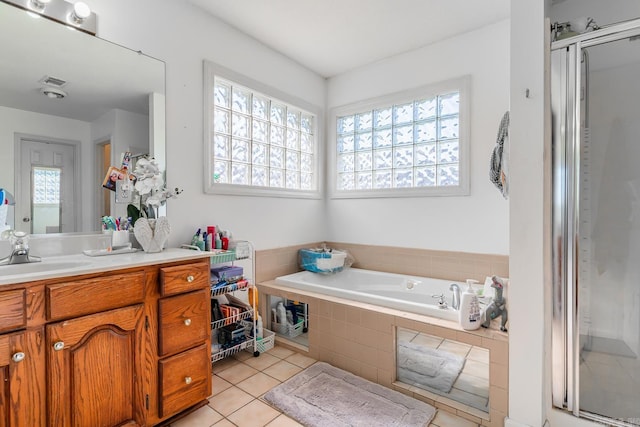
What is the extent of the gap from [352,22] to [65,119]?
6.88 ft

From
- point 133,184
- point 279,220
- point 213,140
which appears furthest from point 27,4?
point 279,220

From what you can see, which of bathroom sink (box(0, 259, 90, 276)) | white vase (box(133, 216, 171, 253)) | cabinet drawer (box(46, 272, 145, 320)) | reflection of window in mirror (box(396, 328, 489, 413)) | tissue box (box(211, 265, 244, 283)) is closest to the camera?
cabinet drawer (box(46, 272, 145, 320))

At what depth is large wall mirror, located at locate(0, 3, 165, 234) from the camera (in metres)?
1.58

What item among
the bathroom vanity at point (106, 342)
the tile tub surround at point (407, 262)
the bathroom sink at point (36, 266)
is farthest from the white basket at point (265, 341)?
the bathroom sink at point (36, 266)

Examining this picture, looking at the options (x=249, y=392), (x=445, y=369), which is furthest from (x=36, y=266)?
(x=445, y=369)

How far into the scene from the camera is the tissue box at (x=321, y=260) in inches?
115

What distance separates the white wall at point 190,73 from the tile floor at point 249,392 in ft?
3.16

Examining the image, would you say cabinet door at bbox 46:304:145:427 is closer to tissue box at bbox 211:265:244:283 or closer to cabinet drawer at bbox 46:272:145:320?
cabinet drawer at bbox 46:272:145:320

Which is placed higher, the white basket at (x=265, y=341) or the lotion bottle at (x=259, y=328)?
the lotion bottle at (x=259, y=328)

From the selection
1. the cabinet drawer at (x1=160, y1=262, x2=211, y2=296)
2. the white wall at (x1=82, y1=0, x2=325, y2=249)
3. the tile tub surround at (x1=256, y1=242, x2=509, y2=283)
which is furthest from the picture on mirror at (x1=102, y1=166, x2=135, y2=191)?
the tile tub surround at (x1=256, y1=242, x2=509, y2=283)

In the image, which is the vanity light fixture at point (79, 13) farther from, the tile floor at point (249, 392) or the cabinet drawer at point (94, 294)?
the tile floor at point (249, 392)

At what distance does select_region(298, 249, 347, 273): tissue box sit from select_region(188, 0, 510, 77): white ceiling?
6.37ft

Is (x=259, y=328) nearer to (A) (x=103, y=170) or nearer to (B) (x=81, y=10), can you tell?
(A) (x=103, y=170)

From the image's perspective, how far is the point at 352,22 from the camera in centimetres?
242
